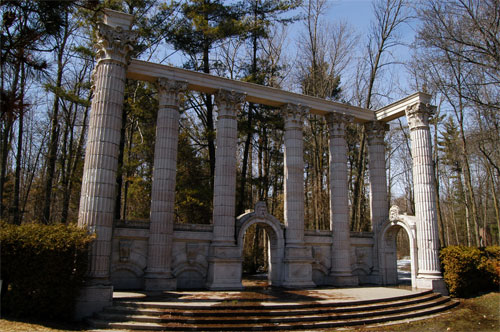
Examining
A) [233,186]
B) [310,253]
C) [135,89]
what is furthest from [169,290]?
[135,89]

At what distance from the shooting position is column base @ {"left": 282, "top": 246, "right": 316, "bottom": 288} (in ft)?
57.6

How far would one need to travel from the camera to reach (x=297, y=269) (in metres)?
17.8

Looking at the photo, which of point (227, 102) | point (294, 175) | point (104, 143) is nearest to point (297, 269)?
point (294, 175)

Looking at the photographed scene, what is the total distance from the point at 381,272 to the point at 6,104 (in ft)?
62.4

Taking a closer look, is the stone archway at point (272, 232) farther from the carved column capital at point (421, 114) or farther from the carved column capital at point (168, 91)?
the carved column capital at point (421, 114)

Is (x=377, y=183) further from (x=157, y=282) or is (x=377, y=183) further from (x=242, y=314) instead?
(x=157, y=282)

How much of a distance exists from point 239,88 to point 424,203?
1085 centimetres

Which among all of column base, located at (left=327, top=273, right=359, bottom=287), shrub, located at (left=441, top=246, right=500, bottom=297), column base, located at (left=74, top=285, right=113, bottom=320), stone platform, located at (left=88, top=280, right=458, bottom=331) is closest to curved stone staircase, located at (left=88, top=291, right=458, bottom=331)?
stone platform, located at (left=88, top=280, right=458, bottom=331)

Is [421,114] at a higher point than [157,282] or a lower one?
higher

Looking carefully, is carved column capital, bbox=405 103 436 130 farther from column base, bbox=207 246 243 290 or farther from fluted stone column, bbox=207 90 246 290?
column base, bbox=207 246 243 290

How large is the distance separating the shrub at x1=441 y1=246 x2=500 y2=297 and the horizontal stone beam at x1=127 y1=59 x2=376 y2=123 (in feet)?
28.1

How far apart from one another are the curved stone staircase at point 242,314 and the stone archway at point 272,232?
15.5 feet

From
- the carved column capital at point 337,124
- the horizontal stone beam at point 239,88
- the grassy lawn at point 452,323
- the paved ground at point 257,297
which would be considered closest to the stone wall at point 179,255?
the paved ground at point 257,297

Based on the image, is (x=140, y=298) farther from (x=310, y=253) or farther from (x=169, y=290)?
(x=310, y=253)
